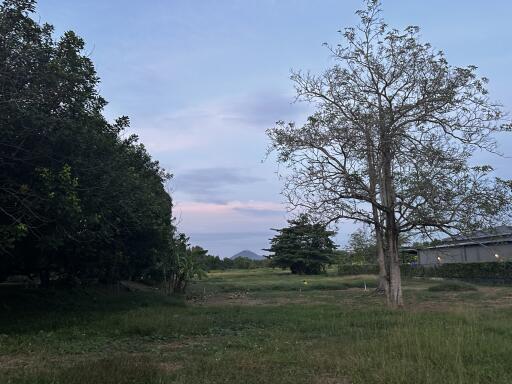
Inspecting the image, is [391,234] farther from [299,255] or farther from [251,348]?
[299,255]

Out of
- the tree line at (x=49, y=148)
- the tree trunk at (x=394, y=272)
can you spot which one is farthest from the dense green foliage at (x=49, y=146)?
the tree trunk at (x=394, y=272)

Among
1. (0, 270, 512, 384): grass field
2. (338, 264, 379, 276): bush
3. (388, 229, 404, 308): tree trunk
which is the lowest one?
(0, 270, 512, 384): grass field

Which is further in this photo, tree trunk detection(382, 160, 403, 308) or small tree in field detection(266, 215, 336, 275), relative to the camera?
small tree in field detection(266, 215, 336, 275)

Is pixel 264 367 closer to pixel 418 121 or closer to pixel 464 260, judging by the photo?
pixel 418 121

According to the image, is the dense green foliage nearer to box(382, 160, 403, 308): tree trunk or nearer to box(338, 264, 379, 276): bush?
box(382, 160, 403, 308): tree trunk

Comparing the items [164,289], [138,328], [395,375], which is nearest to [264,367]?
[395,375]

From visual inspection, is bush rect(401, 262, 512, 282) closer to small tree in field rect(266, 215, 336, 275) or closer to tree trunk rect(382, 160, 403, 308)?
small tree in field rect(266, 215, 336, 275)

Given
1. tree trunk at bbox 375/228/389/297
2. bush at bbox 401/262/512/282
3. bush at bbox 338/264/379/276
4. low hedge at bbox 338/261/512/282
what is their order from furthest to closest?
bush at bbox 338/264/379/276 < low hedge at bbox 338/261/512/282 < bush at bbox 401/262/512/282 < tree trunk at bbox 375/228/389/297

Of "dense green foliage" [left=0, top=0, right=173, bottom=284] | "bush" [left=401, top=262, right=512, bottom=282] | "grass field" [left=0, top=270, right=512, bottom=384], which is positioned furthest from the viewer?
"bush" [left=401, top=262, right=512, bottom=282]

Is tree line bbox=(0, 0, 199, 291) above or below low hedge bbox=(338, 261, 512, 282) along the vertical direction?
above

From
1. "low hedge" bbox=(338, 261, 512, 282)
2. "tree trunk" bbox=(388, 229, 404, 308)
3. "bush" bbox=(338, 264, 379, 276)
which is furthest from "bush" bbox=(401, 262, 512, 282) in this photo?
"tree trunk" bbox=(388, 229, 404, 308)

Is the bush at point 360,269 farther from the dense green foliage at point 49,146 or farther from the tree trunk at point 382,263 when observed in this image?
the dense green foliage at point 49,146

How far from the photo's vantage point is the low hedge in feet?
127

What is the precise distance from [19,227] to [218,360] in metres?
4.86
